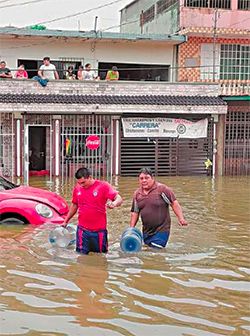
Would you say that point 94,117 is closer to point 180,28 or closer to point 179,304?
point 180,28

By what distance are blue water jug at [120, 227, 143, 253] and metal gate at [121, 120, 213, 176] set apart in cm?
1573

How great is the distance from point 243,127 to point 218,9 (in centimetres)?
601

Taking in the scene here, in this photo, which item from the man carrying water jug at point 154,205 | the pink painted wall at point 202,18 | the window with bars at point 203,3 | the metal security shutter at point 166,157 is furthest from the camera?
the window with bars at point 203,3

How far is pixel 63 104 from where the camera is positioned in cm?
2350

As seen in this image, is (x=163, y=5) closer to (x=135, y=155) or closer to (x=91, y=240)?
(x=135, y=155)

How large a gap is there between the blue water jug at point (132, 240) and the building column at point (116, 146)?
1563 centimetres

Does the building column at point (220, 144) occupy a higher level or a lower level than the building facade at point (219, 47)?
lower

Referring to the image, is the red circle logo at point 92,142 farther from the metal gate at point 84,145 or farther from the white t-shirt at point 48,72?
the white t-shirt at point 48,72

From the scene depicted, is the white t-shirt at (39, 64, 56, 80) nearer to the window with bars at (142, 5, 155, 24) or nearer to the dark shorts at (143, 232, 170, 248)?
the window with bars at (142, 5, 155, 24)

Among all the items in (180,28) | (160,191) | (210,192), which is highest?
(180,28)

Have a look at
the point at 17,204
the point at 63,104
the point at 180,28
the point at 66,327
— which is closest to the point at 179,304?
the point at 66,327

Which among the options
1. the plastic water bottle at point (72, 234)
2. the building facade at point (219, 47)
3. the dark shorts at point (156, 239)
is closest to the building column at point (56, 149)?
the building facade at point (219, 47)

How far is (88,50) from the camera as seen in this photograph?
93.1 ft

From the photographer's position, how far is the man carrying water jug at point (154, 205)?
29.2ft
